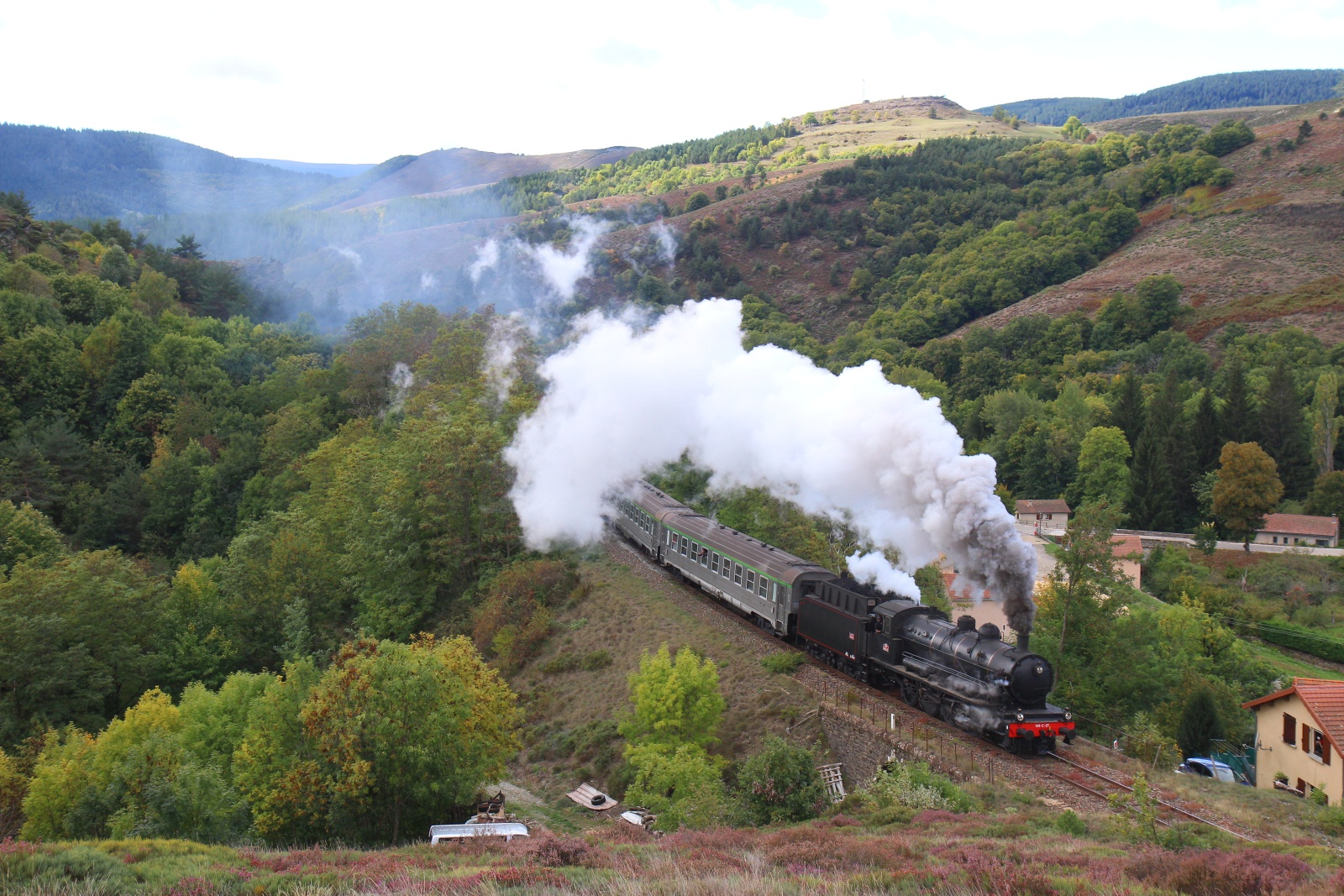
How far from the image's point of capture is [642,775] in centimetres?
2109

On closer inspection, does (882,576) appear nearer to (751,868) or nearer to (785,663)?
(785,663)

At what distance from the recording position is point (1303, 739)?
22.3 m

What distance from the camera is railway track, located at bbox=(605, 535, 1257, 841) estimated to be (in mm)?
17047

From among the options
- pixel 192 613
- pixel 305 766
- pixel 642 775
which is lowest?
pixel 192 613

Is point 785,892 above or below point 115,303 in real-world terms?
below

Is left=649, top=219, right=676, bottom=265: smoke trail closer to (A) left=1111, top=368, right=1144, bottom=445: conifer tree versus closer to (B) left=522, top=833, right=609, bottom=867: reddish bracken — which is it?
(A) left=1111, top=368, right=1144, bottom=445: conifer tree

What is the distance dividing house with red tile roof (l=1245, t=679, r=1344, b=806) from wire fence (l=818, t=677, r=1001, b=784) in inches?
303

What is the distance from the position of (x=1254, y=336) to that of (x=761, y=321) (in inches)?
2018

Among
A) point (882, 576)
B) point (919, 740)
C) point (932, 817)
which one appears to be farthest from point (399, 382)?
point (932, 817)

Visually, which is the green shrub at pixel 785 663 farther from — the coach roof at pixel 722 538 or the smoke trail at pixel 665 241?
→ the smoke trail at pixel 665 241

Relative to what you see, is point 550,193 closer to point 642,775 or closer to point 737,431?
point 737,431

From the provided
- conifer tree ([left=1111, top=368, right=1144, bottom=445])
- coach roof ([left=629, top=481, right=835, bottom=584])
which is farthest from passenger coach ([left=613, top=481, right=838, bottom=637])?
conifer tree ([left=1111, top=368, right=1144, bottom=445])

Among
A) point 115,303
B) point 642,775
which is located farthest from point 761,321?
point 642,775

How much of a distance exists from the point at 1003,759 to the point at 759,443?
12.7m
